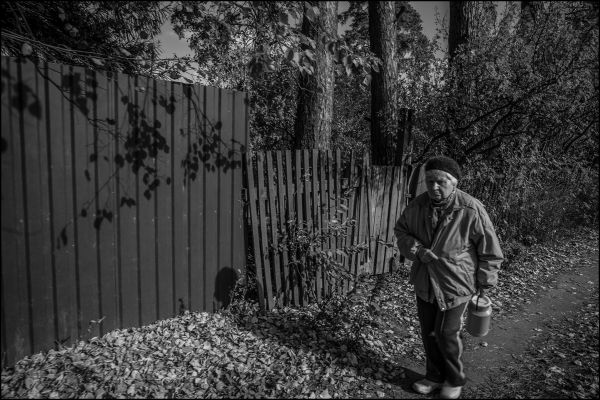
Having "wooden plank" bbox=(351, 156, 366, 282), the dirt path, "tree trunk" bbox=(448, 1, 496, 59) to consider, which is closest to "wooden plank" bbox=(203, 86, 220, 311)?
"wooden plank" bbox=(351, 156, 366, 282)

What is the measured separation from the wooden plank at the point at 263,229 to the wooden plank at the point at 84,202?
1627 mm

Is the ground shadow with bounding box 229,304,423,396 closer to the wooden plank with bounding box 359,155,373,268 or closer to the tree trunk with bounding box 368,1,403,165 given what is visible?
the wooden plank with bounding box 359,155,373,268

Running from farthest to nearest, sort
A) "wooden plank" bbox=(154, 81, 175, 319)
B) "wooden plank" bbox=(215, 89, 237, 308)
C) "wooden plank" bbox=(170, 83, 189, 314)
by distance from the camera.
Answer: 1. "wooden plank" bbox=(215, 89, 237, 308)
2. "wooden plank" bbox=(170, 83, 189, 314)
3. "wooden plank" bbox=(154, 81, 175, 319)

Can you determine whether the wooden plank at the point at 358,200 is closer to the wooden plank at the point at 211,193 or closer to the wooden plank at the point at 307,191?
the wooden plank at the point at 307,191

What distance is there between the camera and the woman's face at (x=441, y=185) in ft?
10.7

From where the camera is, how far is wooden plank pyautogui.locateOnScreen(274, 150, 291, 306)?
4.55 m

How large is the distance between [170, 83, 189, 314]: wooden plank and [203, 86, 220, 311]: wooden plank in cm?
22

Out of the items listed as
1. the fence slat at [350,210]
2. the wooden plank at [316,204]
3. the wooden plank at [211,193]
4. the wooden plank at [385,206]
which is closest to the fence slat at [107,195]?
the wooden plank at [211,193]

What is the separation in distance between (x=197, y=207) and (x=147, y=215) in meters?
0.51

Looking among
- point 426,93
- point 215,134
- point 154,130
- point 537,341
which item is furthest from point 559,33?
point 154,130

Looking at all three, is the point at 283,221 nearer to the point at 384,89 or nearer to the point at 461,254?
the point at 461,254

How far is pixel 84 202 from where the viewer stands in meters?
3.45

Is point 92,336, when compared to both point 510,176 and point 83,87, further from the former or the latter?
point 510,176

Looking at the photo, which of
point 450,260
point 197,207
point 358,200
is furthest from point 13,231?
point 358,200
